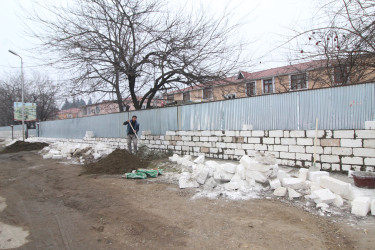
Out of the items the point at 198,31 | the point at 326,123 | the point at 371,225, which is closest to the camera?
the point at 371,225

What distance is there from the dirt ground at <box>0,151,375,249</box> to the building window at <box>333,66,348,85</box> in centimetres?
683

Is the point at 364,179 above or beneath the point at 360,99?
beneath

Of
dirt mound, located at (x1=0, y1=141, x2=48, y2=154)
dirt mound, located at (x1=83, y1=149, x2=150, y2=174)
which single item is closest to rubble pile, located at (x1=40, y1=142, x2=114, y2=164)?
dirt mound, located at (x1=83, y1=149, x2=150, y2=174)

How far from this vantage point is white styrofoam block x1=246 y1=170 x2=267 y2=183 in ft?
16.6

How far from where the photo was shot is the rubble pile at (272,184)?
13.4ft

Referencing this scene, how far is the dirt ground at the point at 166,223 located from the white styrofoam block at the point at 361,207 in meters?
0.13

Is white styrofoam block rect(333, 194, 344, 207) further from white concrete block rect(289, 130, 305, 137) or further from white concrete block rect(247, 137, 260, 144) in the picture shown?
white concrete block rect(247, 137, 260, 144)

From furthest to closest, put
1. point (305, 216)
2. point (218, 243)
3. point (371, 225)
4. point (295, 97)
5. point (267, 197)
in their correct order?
point (295, 97), point (267, 197), point (305, 216), point (371, 225), point (218, 243)

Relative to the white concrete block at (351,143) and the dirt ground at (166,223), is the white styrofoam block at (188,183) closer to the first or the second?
the dirt ground at (166,223)

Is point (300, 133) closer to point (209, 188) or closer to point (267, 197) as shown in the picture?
point (267, 197)

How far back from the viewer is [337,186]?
4254 millimetres

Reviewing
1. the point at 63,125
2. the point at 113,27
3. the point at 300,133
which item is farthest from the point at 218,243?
the point at 63,125

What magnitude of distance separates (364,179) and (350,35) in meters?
3.09

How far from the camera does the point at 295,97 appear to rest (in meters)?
6.56
